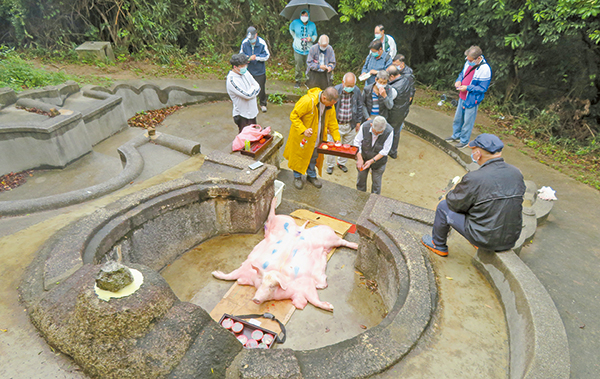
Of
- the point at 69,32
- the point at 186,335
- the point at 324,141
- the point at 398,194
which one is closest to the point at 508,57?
the point at 398,194

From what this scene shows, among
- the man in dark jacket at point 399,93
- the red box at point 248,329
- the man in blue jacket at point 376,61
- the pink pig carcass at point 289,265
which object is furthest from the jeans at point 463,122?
the red box at point 248,329

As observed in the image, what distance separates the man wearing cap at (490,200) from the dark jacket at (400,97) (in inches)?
130

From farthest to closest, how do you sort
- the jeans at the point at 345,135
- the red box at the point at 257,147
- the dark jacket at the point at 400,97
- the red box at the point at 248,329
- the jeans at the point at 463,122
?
the jeans at the point at 463,122
the jeans at the point at 345,135
the dark jacket at the point at 400,97
the red box at the point at 257,147
the red box at the point at 248,329

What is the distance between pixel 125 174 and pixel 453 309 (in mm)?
4503

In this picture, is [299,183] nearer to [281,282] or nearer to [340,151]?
[340,151]

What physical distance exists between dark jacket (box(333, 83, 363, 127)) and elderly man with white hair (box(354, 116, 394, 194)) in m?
→ 1.21

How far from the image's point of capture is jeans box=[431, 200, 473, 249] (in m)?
3.68

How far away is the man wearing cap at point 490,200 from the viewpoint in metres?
3.30

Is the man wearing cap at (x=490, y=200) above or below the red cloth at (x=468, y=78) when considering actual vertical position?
below

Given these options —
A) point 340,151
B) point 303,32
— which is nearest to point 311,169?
point 340,151

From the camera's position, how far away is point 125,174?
5090 mm

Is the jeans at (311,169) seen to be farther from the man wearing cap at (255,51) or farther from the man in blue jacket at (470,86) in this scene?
the man wearing cap at (255,51)

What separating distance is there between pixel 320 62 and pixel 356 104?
2.52 metres

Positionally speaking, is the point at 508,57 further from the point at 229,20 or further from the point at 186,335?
the point at 186,335
